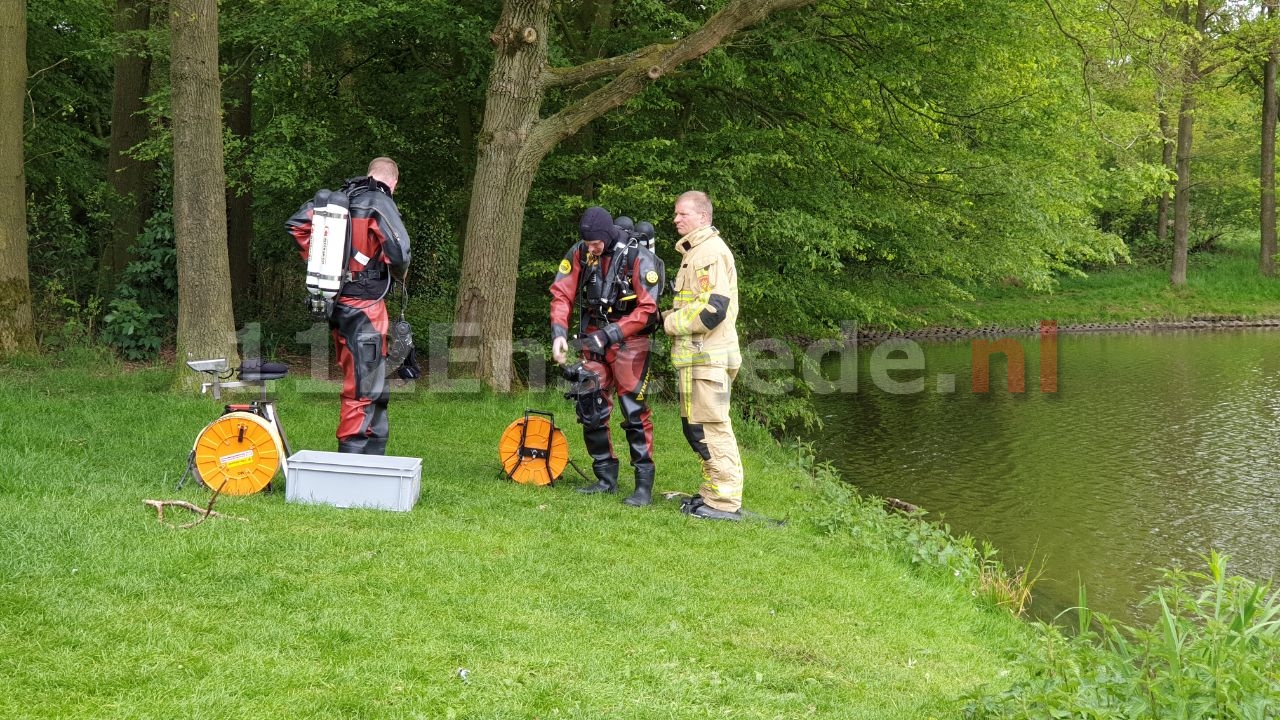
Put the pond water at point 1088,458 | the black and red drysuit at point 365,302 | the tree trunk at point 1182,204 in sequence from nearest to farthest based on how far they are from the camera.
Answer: the black and red drysuit at point 365,302, the pond water at point 1088,458, the tree trunk at point 1182,204

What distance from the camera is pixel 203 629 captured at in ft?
14.4

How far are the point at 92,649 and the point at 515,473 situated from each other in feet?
12.9

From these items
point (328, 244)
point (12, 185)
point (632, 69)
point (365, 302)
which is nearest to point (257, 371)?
point (365, 302)

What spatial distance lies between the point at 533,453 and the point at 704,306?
1.78 meters

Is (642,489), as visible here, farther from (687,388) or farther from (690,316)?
(690,316)

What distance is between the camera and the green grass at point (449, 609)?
402 centimetres

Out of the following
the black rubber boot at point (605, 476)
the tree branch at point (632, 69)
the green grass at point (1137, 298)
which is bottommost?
the black rubber boot at point (605, 476)

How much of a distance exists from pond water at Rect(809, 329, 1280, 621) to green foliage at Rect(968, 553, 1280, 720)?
1.32 metres

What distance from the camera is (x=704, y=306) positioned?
7008mm

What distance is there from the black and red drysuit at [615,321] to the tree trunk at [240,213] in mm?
8988

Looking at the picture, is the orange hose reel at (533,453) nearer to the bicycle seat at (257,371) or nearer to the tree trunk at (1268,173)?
the bicycle seat at (257,371)

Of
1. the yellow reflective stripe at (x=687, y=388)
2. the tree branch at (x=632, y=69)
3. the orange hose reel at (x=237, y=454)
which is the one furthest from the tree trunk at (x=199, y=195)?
the yellow reflective stripe at (x=687, y=388)

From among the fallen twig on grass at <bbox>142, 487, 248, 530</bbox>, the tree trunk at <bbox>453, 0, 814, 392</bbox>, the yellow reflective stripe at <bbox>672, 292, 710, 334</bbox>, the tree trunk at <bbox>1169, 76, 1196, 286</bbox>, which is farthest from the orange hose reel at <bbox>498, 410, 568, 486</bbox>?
the tree trunk at <bbox>1169, 76, 1196, 286</bbox>

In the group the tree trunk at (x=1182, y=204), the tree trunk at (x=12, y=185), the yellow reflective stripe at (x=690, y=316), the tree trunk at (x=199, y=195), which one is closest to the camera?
the yellow reflective stripe at (x=690, y=316)
